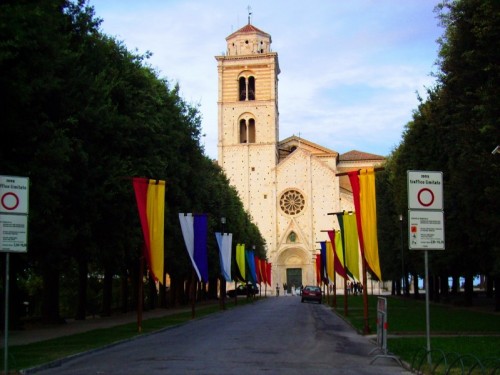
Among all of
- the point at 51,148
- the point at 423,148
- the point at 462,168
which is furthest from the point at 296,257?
the point at 51,148

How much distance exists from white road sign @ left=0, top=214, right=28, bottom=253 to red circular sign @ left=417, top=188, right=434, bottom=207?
742 centimetres

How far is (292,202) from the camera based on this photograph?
10794 centimetres

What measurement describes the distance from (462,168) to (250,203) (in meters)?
78.6

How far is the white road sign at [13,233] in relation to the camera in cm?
1389

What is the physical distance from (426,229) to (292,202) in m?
93.7

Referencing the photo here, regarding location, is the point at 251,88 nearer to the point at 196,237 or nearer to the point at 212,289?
the point at 212,289

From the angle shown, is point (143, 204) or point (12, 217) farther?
point (143, 204)

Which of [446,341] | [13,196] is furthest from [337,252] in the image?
[13,196]

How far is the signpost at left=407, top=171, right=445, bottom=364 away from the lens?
559 inches

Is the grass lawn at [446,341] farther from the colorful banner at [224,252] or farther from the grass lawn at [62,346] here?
A: the colorful banner at [224,252]

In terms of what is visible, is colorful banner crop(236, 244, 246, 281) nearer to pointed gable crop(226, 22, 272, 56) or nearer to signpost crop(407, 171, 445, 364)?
signpost crop(407, 171, 445, 364)

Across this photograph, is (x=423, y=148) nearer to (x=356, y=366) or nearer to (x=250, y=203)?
(x=356, y=366)

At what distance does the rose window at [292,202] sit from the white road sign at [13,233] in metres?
94.1

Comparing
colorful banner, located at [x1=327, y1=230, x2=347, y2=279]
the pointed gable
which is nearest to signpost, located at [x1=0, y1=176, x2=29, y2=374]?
colorful banner, located at [x1=327, y1=230, x2=347, y2=279]
